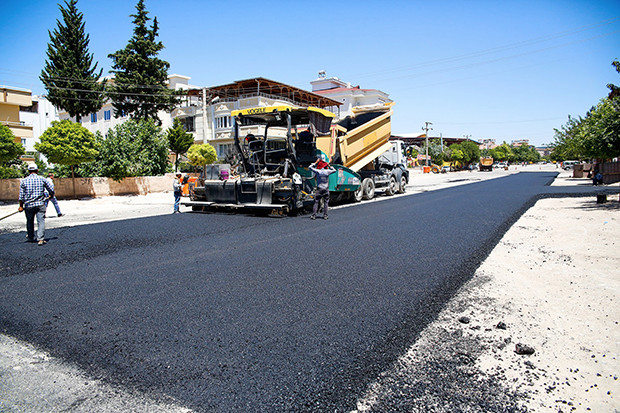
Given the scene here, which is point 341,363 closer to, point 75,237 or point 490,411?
point 490,411

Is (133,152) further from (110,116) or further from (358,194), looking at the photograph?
(110,116)

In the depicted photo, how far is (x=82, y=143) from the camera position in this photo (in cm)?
1792

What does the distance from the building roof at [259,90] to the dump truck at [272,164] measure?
78.2ft

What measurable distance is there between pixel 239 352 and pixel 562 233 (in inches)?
298

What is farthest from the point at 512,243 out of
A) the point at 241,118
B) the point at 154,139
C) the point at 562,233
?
the point at 154,139

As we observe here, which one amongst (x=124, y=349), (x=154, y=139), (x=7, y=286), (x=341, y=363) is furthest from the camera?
(x=154, y=139)

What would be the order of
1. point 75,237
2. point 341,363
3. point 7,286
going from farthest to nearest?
point 75,237 < point 7,286 < point 341,363

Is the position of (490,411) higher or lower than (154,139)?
lower

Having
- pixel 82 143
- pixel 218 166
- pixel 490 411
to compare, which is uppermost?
pixel 82 143

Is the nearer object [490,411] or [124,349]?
[490,411]

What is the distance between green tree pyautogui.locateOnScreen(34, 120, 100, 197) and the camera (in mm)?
17156

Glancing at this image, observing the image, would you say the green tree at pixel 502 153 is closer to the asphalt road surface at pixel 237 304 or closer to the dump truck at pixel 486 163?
the dump truck at pixel 486 163

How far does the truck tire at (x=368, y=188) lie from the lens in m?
15.4

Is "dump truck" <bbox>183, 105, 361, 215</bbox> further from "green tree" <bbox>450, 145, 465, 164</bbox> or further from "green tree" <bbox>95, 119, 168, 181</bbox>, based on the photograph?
"green tree" <bbox>450, 145, 465, 164</bbox>
